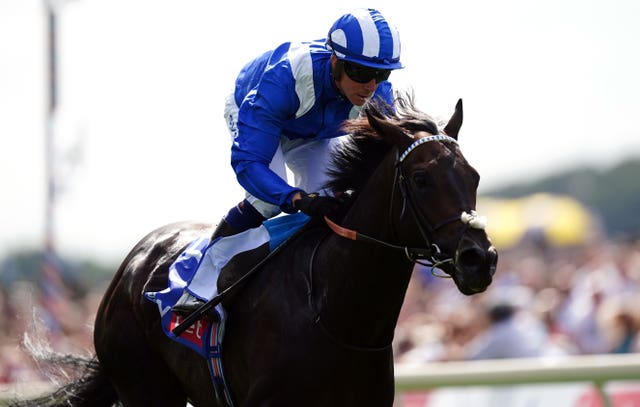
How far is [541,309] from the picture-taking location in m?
8.87

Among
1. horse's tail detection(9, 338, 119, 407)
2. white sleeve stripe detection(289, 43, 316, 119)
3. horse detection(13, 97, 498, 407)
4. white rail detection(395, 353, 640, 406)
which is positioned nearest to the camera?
horse detection(13, 97, 498, 407)

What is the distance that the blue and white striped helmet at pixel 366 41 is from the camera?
4.38m

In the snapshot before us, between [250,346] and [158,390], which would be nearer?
[250,346]

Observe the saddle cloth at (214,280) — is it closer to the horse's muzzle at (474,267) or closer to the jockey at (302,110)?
the jockey at (302,110)

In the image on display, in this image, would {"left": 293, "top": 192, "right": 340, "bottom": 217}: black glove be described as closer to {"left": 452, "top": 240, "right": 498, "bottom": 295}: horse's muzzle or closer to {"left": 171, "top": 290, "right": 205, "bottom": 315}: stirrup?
{"left": 171, "top": 290, "right": 205, "bottom": 315}: stirrup

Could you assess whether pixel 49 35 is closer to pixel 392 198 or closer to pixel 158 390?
pixel 158 390

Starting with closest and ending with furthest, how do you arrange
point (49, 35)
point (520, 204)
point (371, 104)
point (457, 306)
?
A: point (371, 104) < point (457, 306) < point (49, 35) < point (520, 204)

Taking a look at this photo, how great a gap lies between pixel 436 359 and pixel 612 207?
3176 cm

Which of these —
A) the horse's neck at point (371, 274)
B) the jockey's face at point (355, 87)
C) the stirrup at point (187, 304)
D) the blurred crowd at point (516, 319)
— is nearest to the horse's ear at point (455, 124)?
the horse's neck at point (371, 274)

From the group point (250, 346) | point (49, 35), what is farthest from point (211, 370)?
point (49, 35)

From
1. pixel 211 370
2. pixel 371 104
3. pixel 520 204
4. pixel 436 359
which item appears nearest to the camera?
pixel 371 104

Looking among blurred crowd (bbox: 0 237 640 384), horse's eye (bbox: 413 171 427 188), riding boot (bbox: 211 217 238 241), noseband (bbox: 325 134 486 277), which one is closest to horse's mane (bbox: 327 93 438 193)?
noseband (bbox: 325 134 486 277)

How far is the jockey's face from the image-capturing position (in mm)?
4512

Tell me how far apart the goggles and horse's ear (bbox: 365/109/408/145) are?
241 millimetres
